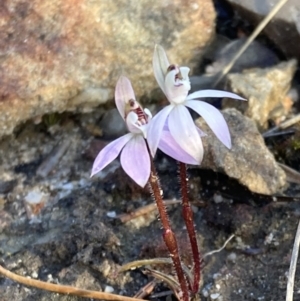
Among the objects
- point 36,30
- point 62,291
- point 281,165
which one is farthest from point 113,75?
point 62,291

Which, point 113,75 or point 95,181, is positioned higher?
point 113,75

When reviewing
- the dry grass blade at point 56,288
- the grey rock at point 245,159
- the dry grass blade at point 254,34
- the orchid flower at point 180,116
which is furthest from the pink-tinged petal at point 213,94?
the dry grass blade at point 254,34

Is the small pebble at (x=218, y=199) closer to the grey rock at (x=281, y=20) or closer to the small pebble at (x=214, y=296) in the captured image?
the small pebble at (x=214, y=296)

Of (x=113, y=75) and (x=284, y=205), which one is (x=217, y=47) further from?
(x=284, y=205)

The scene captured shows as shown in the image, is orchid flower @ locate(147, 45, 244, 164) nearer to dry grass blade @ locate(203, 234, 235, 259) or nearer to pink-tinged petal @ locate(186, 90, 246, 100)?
pink-tinged petal @ locate(186, 90, 246, 100)

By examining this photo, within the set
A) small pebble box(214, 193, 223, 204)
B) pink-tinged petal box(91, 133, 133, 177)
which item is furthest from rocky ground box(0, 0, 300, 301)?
pink-tinged petal box(91, 133, 133, 177)
